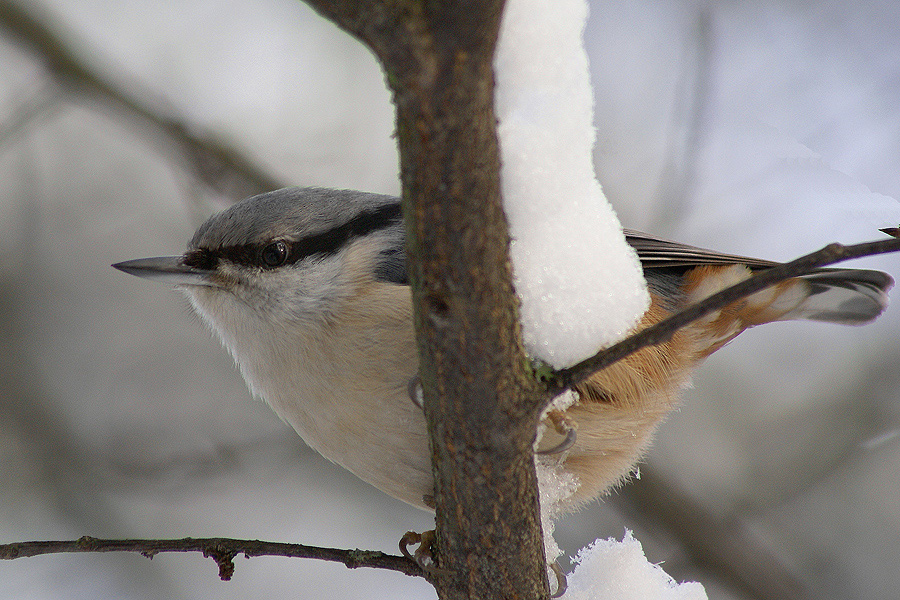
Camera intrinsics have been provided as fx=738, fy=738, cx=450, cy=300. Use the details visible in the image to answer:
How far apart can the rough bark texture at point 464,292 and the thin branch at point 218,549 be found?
13 centimetres

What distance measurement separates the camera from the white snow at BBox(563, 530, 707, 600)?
59.7 inches

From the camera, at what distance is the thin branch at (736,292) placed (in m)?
0.85

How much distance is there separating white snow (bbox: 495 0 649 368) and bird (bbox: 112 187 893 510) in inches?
17.3

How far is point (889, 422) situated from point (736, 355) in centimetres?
68

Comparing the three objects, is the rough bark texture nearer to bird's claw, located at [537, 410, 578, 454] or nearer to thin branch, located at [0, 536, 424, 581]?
thin branch, located at [0, 536, 424, 581]

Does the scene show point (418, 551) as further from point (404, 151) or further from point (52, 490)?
point (52, 490)

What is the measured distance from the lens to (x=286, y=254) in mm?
1791

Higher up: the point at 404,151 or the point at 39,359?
the point at 404,151

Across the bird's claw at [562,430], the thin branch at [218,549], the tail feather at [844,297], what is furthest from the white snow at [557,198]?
the tail feather at [844,297]

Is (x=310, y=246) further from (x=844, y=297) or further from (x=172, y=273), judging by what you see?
(x=844, y=297)

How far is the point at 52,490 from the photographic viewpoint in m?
3.16

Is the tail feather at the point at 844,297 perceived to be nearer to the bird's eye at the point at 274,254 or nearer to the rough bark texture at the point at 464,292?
the rough bark texture at the point at 464,292

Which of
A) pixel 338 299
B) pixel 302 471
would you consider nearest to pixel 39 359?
pixel 302 471

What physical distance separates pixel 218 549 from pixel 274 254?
29.2 inches
